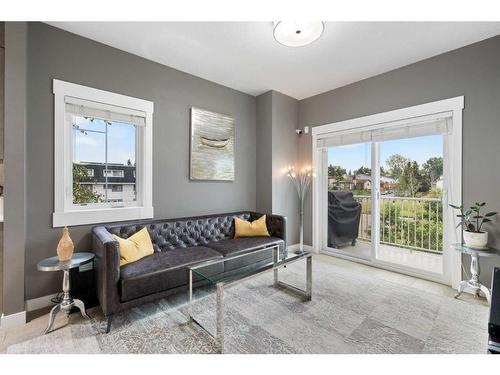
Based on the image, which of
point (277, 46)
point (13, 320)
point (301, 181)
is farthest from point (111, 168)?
point (301, 181)

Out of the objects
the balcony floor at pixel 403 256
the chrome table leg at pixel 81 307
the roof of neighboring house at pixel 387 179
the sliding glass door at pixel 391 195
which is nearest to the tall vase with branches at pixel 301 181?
the sliding glass door at pixel 391 195

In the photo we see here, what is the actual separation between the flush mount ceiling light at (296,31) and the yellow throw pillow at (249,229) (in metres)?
2.36

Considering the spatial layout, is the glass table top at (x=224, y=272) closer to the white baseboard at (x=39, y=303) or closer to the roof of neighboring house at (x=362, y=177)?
the white baseboard at (x=39, y=303)

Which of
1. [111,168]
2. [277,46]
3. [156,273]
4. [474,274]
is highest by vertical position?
[277,46]

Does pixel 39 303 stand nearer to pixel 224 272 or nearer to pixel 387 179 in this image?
pixel 224 272

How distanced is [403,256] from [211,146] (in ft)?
11.5

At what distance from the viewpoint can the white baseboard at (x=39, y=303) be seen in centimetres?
218

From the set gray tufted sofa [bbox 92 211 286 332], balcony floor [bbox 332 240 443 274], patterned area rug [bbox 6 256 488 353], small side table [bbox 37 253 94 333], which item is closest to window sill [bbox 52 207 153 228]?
gray tufted sofa [bbox 92 211 286 332]

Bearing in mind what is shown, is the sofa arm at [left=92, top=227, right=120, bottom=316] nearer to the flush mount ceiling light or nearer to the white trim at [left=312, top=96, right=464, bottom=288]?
the flush mount ceiling light

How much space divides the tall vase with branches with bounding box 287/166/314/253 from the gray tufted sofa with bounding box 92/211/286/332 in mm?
879

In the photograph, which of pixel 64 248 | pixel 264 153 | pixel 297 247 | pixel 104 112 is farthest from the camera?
pixel 297 247

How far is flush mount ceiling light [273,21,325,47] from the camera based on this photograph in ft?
6.87

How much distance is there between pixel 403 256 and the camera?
3.56 meters

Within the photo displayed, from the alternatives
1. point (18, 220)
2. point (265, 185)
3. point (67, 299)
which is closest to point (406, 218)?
point (265, 185)
